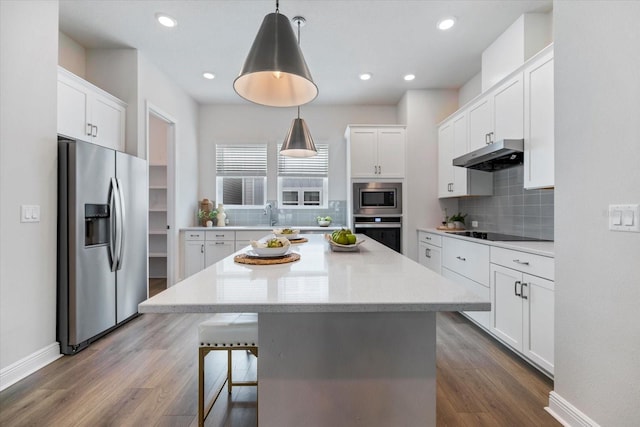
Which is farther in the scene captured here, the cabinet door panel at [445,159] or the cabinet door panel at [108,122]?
the cabinet door panel at [445,159]

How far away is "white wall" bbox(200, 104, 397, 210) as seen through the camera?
5.15 metres

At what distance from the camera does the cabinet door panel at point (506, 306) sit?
91.7 inches

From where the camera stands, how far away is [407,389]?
118 centimetres

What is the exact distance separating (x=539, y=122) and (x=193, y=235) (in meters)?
4.21

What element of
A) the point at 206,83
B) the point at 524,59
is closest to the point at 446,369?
the point at 524,59

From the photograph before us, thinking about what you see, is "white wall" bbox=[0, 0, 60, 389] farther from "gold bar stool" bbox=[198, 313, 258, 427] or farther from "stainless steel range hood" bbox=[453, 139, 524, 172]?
"stainless steel range hood" bbox=[453, 139, 524, 172]

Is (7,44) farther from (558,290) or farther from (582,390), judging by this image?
(582,390)

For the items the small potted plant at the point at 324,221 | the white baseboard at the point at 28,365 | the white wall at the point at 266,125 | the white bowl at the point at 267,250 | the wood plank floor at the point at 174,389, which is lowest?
the wood plank floor at the point at 174,389

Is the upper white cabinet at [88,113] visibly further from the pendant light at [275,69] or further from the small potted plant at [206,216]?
the pendant light at [275,69]

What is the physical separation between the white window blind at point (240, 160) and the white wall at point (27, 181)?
2817 mm

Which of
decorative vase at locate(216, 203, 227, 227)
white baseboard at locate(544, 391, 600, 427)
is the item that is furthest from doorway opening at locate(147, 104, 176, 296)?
white baseboard at locate(544, 391, 600, 427)

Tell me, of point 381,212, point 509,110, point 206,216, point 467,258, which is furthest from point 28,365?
point 509,110

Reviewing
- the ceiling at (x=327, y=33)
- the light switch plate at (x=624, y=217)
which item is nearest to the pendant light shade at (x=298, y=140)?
the ceiling at (x=327, y=33)

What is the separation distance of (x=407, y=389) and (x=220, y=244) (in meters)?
3.78
